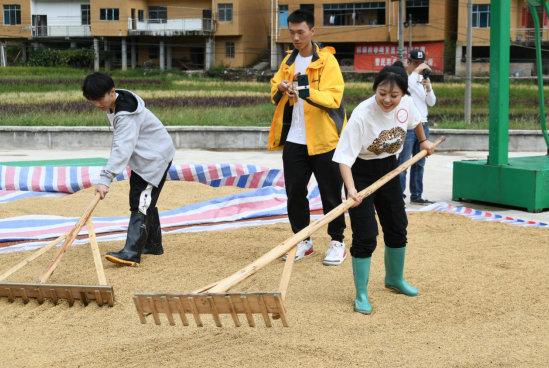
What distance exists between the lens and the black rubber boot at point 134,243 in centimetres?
575

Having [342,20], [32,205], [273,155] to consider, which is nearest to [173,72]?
[342,20]

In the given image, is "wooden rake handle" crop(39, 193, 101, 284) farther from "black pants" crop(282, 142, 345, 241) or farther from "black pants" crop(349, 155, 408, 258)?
"black pants" crop(349, 155, 408, 258)

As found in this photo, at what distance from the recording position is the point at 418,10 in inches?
1639

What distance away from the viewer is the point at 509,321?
14.9 feet

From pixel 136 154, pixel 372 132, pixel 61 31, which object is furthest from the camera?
pixel 61 31

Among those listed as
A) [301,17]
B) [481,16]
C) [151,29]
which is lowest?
[301,17]

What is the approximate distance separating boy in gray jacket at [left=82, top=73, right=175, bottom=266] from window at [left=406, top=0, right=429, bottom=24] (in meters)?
36.8

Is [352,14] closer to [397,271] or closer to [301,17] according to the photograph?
[301,17]

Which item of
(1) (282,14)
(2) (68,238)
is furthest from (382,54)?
(2) (68,238)

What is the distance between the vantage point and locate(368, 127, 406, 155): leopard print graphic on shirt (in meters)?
4.63

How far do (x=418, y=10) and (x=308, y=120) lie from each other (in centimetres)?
3740

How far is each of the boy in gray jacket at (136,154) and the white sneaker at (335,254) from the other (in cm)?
123

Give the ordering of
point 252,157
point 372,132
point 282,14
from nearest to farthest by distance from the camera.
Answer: point 372,132, point 252,157, point 282,14

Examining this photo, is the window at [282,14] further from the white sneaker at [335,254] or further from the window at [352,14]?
the white sneaker at [335,254]
